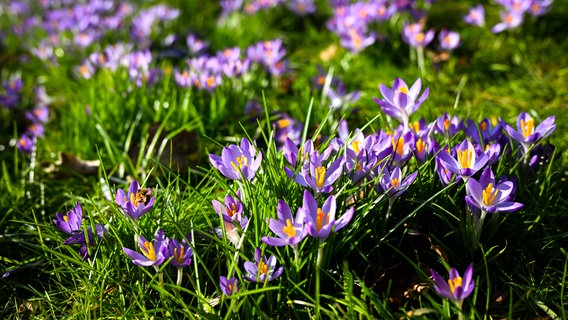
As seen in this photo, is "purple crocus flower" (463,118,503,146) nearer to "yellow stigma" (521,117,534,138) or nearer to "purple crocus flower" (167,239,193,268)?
"yellow stigma" (521,117,534,138)

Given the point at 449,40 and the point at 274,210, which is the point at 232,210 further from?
the point at 449,40

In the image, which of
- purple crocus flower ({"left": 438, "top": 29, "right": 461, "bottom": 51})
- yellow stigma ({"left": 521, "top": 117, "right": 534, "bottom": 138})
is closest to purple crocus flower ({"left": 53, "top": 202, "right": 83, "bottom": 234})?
yellow stigma ({"left": 521, "top": 117, "right": 534, "bottom": 138})

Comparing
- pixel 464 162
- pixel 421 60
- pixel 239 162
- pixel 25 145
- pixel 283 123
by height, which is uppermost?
pixel 239 162

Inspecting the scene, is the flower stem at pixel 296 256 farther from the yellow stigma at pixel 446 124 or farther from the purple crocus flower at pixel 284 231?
the yellow stigma at pixel 446 124

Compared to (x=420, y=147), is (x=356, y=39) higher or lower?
lower

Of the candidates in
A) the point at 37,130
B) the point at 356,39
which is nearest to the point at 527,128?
the point at 356,39

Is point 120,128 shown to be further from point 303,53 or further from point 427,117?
point 303,53
